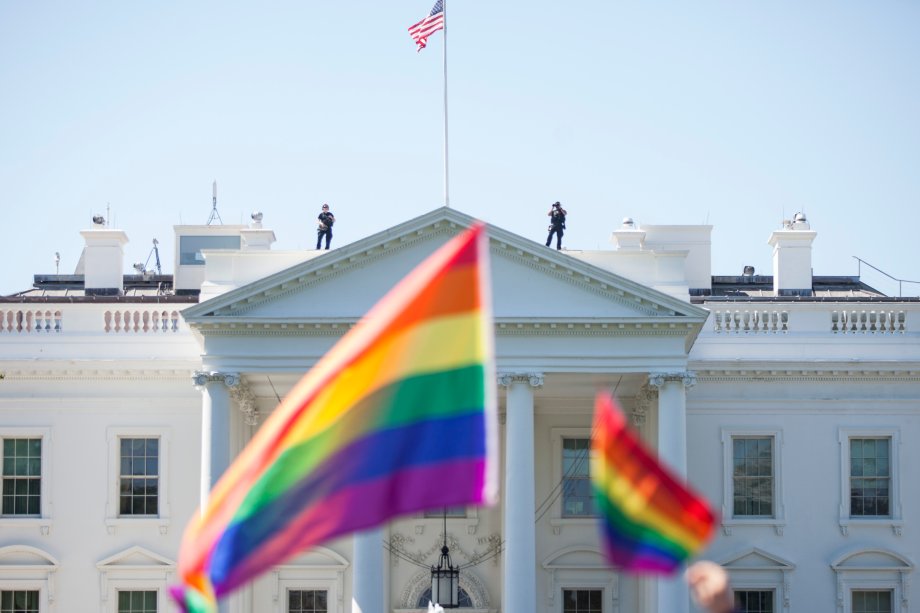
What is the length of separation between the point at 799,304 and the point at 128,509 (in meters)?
15.4

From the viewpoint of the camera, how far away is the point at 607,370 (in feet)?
117

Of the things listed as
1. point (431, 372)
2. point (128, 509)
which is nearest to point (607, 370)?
point (128, 509)

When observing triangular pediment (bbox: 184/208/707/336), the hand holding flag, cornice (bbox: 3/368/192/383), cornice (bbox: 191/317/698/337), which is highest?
triangular pediment (bbox: 184/208/707/336)

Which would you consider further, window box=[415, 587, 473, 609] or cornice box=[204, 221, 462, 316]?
window box=[415, 587, 473, 609]

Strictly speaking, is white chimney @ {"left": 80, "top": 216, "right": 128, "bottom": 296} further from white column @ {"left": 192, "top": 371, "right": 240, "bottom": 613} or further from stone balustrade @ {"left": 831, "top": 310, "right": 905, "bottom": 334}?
stone balustrade @ {"left": 831, "top": 310, "right": 905, "bottom": 334}

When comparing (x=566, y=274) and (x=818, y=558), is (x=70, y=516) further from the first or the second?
(x=818, y=558)

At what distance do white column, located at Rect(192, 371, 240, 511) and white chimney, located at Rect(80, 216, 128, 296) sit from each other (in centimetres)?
978

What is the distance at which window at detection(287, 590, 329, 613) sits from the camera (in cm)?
3953

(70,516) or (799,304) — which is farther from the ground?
(799,304)

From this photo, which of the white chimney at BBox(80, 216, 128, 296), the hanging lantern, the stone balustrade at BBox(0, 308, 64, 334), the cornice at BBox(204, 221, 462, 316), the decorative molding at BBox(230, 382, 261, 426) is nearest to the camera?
the cornice at BBox(204, 221, 462, 316)

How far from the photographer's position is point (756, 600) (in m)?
39.8

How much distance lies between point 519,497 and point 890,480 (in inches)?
369

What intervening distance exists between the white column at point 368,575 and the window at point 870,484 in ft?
36.9

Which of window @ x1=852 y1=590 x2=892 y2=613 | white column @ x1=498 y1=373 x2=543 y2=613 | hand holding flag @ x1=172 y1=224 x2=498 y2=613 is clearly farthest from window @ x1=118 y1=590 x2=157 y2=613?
hand holding flag @ x1=172 y1=224 x2=498 y2=613
